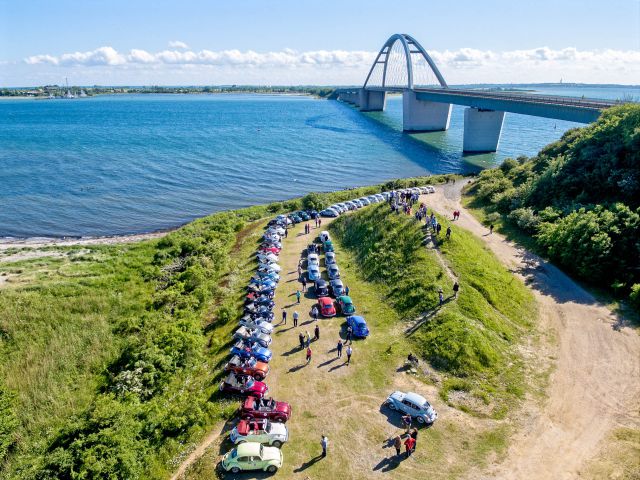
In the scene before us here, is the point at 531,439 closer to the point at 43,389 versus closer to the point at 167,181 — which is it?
the point at 43,389

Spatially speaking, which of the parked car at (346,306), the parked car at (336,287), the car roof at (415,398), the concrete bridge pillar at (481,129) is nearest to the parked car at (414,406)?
the car roof at (415,398)

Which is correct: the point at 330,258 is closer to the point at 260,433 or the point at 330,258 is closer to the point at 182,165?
the point at 260,433

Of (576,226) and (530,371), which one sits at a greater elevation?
(576,226)

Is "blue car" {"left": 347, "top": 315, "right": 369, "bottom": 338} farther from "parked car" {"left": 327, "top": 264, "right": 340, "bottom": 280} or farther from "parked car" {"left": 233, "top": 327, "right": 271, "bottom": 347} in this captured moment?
"parked car" {"left": 327, "top": 264, "right": 340, "bottom": 280}

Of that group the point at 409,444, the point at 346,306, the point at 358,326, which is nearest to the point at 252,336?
the point at 358,326

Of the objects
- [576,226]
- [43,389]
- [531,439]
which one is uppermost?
[576,226]

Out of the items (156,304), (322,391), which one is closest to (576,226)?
(322,391)

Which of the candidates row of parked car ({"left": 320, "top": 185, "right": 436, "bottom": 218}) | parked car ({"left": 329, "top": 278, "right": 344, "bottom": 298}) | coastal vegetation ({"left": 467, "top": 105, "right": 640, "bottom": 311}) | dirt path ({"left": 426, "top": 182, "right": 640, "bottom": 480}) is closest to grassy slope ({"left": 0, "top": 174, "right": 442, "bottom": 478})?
parked car ({"left": 329, "top": 278, "right": 344, "bottom": 298})
